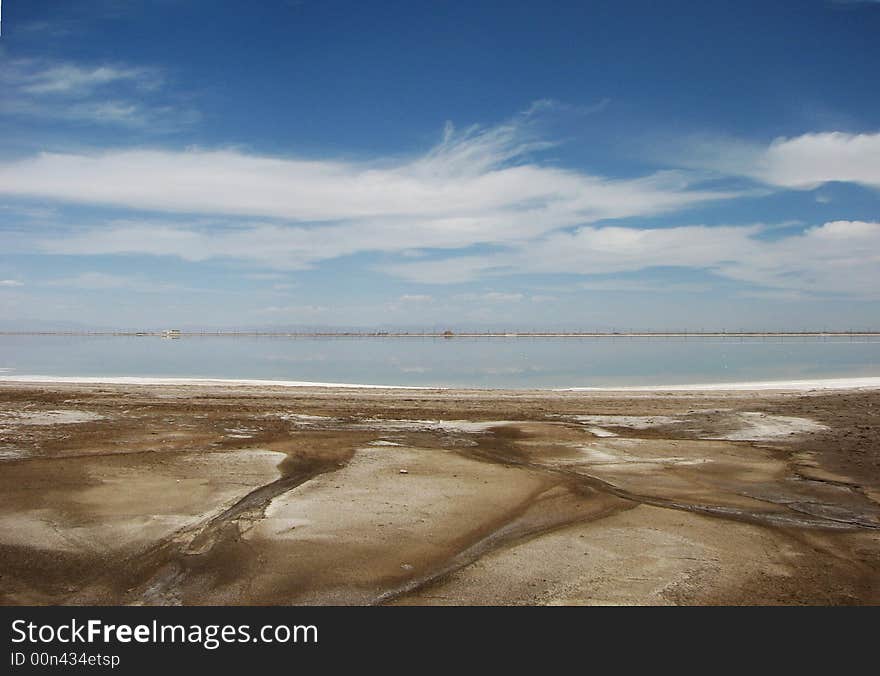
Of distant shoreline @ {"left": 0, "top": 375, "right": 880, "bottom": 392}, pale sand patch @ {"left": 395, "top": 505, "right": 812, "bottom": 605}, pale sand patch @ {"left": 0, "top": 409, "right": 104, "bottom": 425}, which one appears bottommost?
pale sand patch @ {"left": 395, "top": 505, "right": 812, "bottom": 605}

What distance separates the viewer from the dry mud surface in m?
6.94

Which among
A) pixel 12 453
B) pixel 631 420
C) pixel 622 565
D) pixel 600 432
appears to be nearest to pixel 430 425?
pixel 600 432

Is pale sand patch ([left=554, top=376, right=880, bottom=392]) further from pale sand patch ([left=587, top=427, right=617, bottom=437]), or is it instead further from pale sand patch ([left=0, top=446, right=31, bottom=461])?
pale sand patch ([left=0, top=446, right=31, bottom=461])

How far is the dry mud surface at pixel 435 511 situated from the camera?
6938 mm

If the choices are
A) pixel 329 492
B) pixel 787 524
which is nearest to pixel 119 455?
pixel 329 492

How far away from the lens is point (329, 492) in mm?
10797

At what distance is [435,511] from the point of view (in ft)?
32.1

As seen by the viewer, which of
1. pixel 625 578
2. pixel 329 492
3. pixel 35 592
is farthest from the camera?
pixel 329 492

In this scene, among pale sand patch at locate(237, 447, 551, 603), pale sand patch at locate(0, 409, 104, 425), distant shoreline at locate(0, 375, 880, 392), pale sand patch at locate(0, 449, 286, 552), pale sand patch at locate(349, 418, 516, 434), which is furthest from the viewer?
distant shoreline at locate(0, 375, 880, 392)

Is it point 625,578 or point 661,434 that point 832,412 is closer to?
point 661,434

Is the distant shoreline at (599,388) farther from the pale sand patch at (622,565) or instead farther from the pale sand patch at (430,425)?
the pale sand patch at (622,565)

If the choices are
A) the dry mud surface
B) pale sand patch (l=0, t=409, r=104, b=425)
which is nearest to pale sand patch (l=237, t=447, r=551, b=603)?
the dry mud surface

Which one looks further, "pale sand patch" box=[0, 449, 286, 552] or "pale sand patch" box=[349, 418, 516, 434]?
A: "pale sand patch" box=[349, 418, 516, 434]
